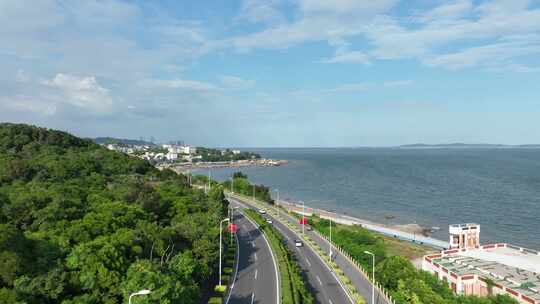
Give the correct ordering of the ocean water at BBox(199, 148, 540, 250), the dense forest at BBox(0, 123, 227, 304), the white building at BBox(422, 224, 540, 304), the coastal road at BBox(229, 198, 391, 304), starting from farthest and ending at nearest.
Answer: the ocean water at BBox(199, 148, 540, 250) → the white building at BBox(422, 224, 540, 304) → the coastal road at BBox(229, 198, 391, 304) → the dense forest at BBox(0, 123, 227, 304)

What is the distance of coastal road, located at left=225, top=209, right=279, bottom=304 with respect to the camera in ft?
121

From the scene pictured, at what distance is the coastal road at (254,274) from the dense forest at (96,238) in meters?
3.41

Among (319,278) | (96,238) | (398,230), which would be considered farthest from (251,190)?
(96,238)

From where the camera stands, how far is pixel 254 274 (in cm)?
4388

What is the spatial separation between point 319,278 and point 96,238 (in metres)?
23.3

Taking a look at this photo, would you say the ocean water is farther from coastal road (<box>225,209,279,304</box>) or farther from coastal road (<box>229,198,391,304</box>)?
coastal road (<box>225,209,279,304</box>)

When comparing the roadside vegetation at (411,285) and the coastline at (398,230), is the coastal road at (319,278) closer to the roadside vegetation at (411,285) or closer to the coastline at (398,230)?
the roadside vegetation at (411,285)

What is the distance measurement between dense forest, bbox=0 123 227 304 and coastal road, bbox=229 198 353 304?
35.3 feet

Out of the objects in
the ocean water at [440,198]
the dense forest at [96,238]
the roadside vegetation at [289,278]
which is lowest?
the ocean water at [440,198]

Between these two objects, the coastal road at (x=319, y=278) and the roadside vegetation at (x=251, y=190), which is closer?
the coastal road at (x=319, y=278)

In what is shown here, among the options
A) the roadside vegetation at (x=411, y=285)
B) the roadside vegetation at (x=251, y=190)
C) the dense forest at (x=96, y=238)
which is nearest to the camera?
the dense forest at (x=96, y=238)

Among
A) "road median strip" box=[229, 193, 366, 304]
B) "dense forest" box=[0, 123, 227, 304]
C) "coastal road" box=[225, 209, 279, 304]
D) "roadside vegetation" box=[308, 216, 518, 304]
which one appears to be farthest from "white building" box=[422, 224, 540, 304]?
"dense forest" box=[0, 123, 227, 304]

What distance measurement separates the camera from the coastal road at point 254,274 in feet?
121

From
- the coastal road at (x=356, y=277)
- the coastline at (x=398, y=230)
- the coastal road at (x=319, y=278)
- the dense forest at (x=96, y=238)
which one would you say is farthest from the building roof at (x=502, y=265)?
the dense forest at (x=96, y=238)
